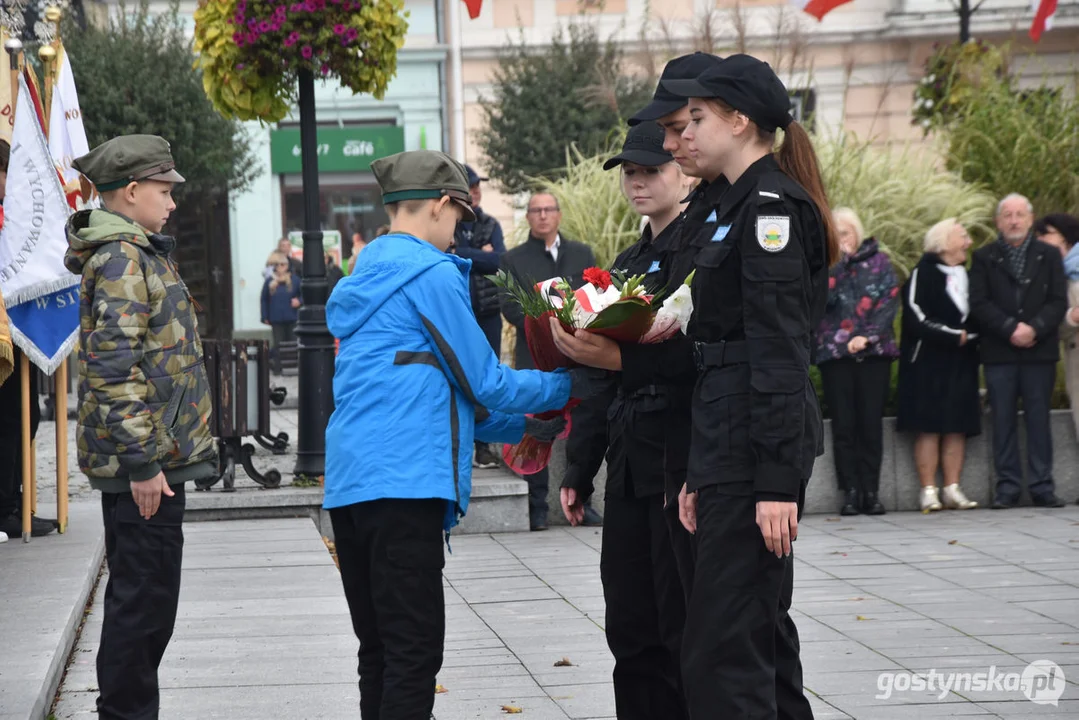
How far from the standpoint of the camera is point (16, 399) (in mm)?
8039

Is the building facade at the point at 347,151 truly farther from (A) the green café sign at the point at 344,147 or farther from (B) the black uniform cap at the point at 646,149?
(B) the black uniform cap at the point at 646,149

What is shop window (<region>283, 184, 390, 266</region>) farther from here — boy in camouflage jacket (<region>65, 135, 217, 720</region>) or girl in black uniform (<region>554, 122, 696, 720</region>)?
girl in black uniform (<region>554, 122, 696, 720</region>)

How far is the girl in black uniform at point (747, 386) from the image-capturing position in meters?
3.56

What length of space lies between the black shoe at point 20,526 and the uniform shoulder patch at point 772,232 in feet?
18.5

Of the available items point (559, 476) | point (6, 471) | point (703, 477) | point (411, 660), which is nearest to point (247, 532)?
point (6, 471)

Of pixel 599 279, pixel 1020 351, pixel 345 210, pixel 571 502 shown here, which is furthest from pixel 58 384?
pixel 345 210

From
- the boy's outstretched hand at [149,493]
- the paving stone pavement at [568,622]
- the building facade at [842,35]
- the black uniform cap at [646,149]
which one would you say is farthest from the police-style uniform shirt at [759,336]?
the building facade at [842,35]

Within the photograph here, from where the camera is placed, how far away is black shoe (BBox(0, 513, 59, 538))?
8133mm

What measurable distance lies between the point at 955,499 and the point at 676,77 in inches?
272

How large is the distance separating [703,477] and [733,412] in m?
0.18

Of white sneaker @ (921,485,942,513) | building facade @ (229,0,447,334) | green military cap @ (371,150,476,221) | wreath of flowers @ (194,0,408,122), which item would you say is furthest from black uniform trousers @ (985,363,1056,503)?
building facade @ (229,0,447,334)

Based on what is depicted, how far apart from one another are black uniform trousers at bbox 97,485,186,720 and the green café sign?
24805mm

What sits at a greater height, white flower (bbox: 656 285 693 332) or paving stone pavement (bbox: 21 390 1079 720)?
white flower (bbox: 656 285 693 332)

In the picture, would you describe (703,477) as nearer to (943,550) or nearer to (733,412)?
(733,412)
